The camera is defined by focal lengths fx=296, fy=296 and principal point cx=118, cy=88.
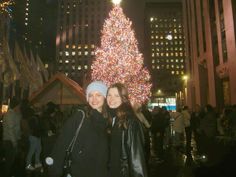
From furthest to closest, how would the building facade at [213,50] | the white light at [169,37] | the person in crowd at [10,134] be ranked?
the white light at [169,37] → the building facade at [213,50] → the person in crowd at [10,134]

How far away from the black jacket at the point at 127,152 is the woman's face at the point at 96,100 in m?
0.33

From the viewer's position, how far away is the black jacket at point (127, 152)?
3.42 meters

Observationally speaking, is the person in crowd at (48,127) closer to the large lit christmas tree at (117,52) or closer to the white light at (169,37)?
the large lit christmas tree at (117,52)

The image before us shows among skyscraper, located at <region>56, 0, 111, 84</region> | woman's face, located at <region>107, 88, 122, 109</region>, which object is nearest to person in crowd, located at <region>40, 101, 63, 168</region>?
woman's face, located at <region>107, 88, 122, 109</region>

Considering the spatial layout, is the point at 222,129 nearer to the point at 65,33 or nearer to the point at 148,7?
the point at 65,33

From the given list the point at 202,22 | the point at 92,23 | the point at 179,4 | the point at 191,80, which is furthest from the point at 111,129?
the point at 179,4

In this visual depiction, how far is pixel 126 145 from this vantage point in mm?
3555

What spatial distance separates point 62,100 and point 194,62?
2980cm

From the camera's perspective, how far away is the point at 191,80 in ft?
156

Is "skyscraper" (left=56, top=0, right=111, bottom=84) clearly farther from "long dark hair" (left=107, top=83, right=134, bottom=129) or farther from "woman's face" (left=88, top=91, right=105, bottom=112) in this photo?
"woman's face" (left=88, top=91, right=105, bottom=112)

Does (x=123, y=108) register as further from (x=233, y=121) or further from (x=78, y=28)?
(x=78, y=28)

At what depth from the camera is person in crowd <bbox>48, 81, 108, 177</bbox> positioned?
3.21 m

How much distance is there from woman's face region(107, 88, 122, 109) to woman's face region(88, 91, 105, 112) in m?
0.18

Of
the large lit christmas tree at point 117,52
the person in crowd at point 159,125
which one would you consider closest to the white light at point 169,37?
the large lit christmas tree at point 117,52
